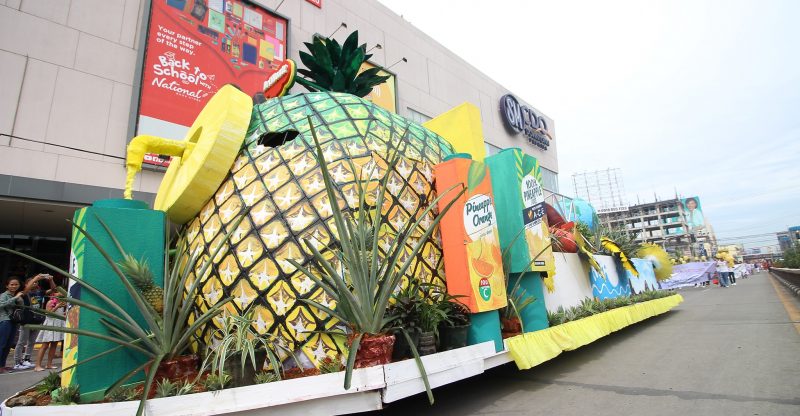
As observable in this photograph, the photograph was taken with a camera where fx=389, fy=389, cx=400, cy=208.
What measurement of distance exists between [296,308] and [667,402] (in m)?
3.87

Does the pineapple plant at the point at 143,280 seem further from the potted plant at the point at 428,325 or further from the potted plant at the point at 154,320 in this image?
the potted plant at the point at 428,325

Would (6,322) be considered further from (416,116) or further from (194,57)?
(416,116)

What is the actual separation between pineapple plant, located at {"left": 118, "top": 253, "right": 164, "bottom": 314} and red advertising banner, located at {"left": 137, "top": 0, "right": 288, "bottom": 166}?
7.67m

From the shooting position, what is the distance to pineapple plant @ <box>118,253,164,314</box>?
3605 mm

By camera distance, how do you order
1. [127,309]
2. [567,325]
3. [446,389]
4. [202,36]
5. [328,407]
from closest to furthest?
[328,407] < [127,309] < [446,389] < [567,325] < [202,36]

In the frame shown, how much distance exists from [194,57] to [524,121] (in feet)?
67.0

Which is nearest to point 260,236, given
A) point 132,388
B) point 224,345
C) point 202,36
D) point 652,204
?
point 224,345

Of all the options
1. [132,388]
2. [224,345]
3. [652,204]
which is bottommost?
[132,388]

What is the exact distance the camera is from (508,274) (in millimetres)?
5352

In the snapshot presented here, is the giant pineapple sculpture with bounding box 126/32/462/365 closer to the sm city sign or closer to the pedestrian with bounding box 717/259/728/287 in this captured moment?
the sm city sign

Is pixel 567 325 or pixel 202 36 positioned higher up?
pixel 202 36

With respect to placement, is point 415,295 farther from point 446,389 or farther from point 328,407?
point 446,389

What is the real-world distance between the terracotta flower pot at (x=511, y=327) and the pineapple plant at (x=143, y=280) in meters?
4.01

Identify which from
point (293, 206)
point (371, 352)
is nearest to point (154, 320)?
point (293, 206)
